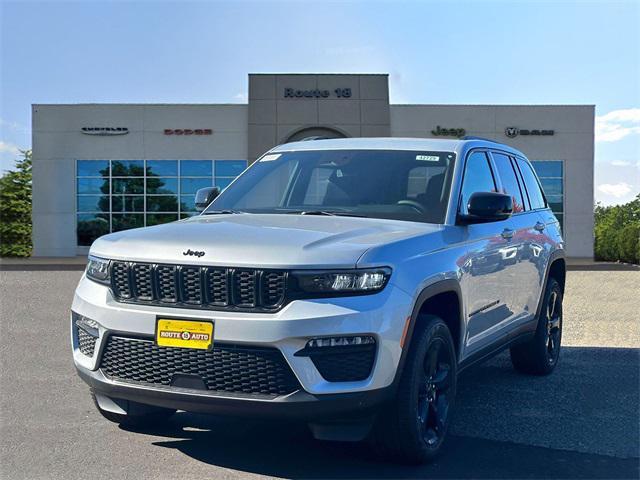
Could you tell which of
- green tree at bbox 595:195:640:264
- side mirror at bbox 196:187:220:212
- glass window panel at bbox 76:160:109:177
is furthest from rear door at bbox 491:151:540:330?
glass window panel at bbox 76:160:109:177

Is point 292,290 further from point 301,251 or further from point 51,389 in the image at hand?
point 51,389

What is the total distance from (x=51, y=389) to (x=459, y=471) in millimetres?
3647

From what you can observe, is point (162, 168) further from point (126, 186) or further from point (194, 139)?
point (194, 139)

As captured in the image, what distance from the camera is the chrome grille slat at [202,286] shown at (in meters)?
4.01

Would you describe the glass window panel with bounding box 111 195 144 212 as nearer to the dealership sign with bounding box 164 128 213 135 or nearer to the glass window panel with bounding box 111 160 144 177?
the glass window panel with bounding box 111 160 144 177

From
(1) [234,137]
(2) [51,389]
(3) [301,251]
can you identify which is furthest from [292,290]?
(1) [234,137]

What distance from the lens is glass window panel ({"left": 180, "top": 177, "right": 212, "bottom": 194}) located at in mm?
33219

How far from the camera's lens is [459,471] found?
4.54 metres

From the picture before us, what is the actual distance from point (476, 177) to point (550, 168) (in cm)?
2880

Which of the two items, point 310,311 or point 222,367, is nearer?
point 310,311

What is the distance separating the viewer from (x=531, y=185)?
762 cm

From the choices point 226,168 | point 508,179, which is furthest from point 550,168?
point 508,179

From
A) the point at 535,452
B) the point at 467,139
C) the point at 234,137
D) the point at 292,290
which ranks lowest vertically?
the point at 535,452

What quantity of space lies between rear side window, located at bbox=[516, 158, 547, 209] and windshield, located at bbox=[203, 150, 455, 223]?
6.39 feet
